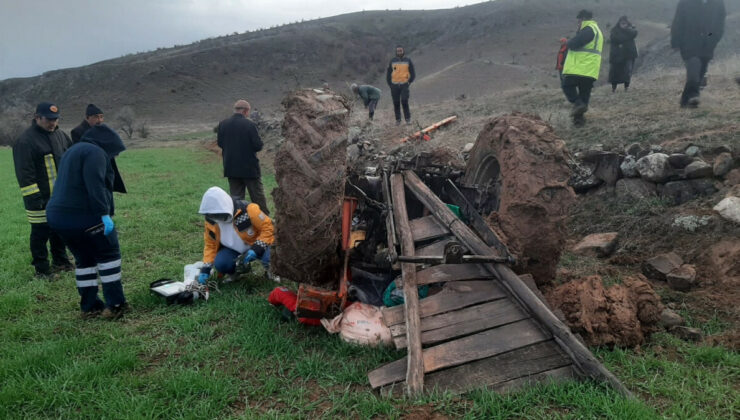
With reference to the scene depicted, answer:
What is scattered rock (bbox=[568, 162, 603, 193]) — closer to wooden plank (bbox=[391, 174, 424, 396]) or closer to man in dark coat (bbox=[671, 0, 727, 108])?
man in dark coat (bbox=[671, 0, 727, 108])

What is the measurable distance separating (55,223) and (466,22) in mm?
55833

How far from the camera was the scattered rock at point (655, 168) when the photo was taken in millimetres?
5121

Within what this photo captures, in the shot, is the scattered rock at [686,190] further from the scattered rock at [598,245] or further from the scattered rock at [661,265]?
the scattered rock at [661,265]

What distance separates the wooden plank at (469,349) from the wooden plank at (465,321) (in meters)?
A: 0.05

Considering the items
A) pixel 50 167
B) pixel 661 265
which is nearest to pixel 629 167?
pixel 661 265

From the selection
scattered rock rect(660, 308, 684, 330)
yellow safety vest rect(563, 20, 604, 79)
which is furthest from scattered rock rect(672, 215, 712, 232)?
yellow safety vest rect(563, 20, 604, 79)

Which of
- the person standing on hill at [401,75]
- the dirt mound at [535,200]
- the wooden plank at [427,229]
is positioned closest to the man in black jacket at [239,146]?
the wooden plank at [427,229]

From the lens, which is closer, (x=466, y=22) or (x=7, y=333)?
(x=7, y=333)

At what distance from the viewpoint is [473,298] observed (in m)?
3.08

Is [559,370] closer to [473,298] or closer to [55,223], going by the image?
[473,298]

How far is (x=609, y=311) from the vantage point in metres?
3.21

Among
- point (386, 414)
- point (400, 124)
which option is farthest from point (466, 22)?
point (386, 414)

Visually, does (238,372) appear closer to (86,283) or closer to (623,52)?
(86,283)

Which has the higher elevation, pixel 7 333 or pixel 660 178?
pixel 660 178
